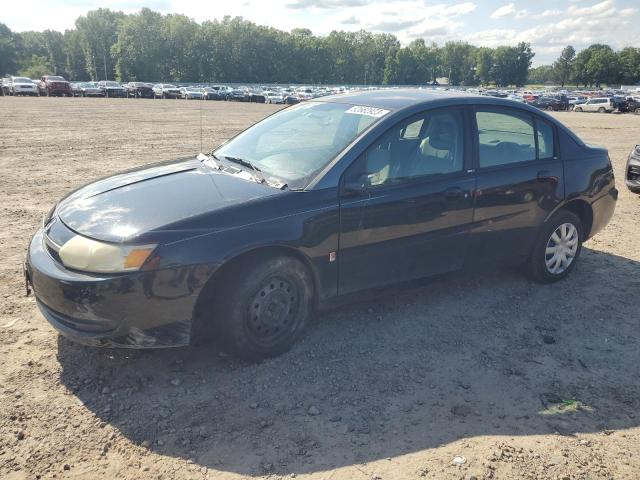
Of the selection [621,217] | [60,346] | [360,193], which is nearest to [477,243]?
[360,193]

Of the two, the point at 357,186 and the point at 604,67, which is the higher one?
the point at 604,67

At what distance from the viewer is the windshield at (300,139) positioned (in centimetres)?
376

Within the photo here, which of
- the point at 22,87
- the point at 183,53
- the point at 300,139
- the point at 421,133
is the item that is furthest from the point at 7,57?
the point at 421,133

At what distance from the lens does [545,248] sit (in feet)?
16.2

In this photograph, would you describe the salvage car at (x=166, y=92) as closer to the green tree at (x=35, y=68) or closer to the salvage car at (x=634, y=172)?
the green tree at (x=35, y=68)

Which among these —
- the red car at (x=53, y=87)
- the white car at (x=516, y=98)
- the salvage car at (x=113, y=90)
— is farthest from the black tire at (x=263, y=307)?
the salvage car at (x=113, y=90)

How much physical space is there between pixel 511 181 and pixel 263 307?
2.44 meters

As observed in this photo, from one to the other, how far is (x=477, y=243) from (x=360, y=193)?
4.27ft

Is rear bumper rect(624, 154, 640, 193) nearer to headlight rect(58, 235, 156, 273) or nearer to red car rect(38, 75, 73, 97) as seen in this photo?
headlight rect(58, 235, 156, 273)

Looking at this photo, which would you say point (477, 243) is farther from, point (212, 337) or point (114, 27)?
point (114, 27)

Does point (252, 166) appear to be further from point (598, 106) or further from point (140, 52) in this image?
Answer: point (140, 52)

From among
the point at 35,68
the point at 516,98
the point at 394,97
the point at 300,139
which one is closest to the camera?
the point at 300,139

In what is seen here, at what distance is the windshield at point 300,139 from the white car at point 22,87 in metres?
51.4

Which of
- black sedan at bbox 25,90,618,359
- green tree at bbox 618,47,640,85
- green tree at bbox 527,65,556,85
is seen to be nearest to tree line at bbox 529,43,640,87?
green tree at bbox 618,47,640,85
